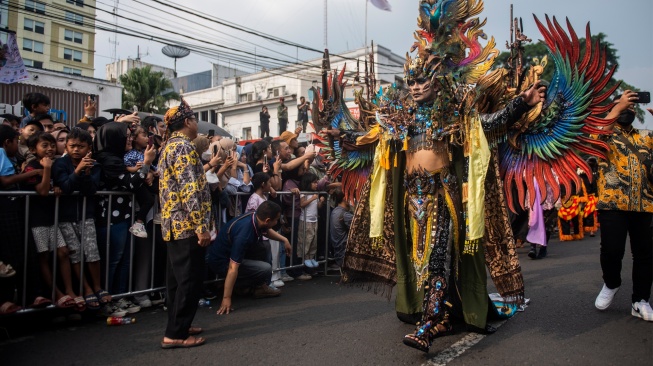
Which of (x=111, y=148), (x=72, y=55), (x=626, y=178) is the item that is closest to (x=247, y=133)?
(x=72, y=55)

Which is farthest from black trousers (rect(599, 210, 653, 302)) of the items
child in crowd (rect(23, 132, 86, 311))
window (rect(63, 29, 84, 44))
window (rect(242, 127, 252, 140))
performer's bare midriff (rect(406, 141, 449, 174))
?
window (rect(63, 29, 84, 44))

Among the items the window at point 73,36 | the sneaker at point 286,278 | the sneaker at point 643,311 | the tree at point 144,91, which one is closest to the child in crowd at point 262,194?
the sneaker at point 286,278

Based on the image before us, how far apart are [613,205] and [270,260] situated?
3886 millimetres

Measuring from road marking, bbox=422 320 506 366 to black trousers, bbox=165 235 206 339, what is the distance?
1.92m

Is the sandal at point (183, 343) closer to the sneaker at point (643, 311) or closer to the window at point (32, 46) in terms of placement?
the sneaker at point (643, 311)

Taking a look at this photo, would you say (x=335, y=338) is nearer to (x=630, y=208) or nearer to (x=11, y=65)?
(x=630, y=208)

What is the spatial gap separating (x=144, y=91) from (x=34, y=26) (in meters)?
34.1

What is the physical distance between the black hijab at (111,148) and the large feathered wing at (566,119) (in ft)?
12.6

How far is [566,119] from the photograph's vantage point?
12.1 feet

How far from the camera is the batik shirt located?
3828mm

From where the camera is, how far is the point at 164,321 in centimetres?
473

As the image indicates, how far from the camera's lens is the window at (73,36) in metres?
58.0

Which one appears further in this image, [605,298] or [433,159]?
[605,298]

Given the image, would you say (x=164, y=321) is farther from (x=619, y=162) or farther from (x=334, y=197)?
(x=619, y=162)
